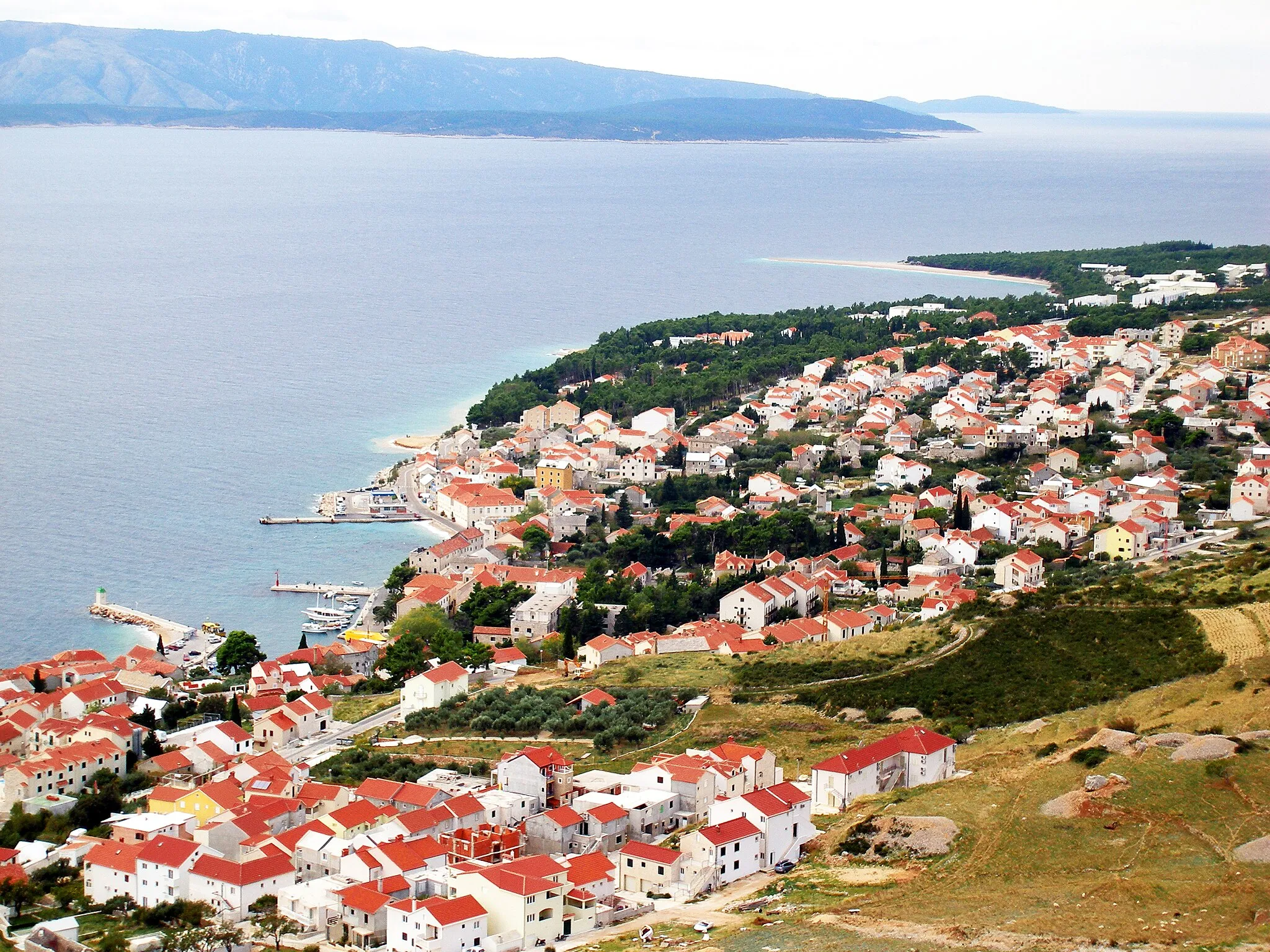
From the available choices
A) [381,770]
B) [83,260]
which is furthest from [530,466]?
[83,260]

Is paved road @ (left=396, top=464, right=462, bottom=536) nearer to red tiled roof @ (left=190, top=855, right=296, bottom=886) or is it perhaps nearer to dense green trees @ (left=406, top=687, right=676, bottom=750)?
dense green trees @ (left=406, top=687, right=676, bottom=750)

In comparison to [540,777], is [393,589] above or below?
below

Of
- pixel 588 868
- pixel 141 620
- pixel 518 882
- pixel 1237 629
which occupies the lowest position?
pixel 141 620

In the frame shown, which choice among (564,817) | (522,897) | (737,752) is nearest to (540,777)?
(564,817)

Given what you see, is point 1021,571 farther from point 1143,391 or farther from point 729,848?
point 1143,391

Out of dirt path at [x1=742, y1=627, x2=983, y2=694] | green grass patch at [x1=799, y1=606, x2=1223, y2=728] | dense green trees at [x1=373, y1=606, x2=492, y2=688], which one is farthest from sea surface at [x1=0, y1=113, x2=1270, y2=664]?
green grass patch at [x1=799, y1=606, x2=1223, y2=728]

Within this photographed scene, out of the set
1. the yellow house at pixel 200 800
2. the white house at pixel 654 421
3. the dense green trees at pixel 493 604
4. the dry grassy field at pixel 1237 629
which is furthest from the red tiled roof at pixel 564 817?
the white house at pixel 654 421

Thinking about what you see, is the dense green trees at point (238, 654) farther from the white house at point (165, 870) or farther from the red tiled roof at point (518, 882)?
the red tiled roof at point (518, 882)
